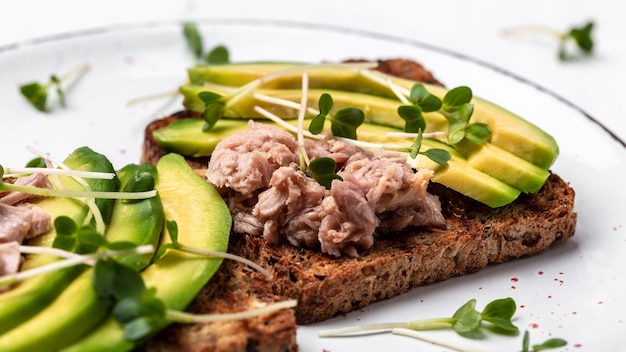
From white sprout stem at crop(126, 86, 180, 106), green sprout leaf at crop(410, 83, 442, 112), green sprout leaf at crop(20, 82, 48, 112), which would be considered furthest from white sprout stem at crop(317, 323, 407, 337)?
green sprout leaf at crop(20, 82, 48, 112)

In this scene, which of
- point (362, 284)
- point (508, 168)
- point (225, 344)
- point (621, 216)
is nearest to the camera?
point (225, 344)

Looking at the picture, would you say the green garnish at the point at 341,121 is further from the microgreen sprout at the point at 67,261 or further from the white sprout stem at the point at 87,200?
the microgreen sprout at the point at 67,261

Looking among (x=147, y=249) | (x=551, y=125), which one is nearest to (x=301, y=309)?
(x=147, y=249)

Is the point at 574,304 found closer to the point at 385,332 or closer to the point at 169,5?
the point at 385,332

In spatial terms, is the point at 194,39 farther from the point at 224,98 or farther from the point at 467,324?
the point at 467,324

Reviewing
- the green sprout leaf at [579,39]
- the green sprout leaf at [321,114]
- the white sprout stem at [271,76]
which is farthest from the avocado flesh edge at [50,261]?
the green sprout leaf at [579,39]

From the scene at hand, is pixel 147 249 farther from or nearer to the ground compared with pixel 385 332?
farther from the ground

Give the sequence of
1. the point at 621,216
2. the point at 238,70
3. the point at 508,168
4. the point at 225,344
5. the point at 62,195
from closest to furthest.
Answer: the point at 225,344
the point at 62,195
the point at 508,168
the point at 621,216
the point at 238,70
